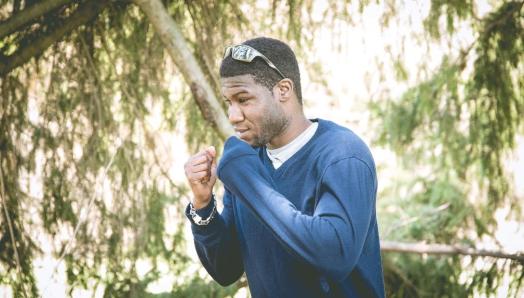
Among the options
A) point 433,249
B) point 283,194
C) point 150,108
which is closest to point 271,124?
point 283,194

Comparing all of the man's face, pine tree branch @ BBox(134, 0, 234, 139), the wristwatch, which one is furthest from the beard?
pine tree branch @ BBox(134, 0, 234, 139)

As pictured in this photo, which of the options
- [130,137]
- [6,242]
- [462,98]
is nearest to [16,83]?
[130,137]

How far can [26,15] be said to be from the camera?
9.37ft

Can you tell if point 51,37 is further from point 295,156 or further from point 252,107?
point 295,156

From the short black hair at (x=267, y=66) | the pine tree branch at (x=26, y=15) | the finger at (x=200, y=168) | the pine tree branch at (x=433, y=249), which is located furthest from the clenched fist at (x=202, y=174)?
the pine tree branch at (x=433, y=249)

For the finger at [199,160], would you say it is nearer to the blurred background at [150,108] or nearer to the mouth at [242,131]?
the mouth at [242,131]

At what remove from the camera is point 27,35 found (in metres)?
3.20

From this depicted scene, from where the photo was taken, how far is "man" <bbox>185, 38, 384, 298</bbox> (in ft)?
4.47

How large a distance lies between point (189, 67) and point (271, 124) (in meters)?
1.58

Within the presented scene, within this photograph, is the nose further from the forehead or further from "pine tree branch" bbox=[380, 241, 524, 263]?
"pine tree branch" bbox=[380, 241, 524, 263]

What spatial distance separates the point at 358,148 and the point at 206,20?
7.28 feet

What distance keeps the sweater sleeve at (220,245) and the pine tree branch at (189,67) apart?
1.27 metres

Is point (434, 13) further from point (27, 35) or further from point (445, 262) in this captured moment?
point (27, 35)

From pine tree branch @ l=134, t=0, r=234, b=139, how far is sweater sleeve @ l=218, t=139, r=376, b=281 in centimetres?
165
